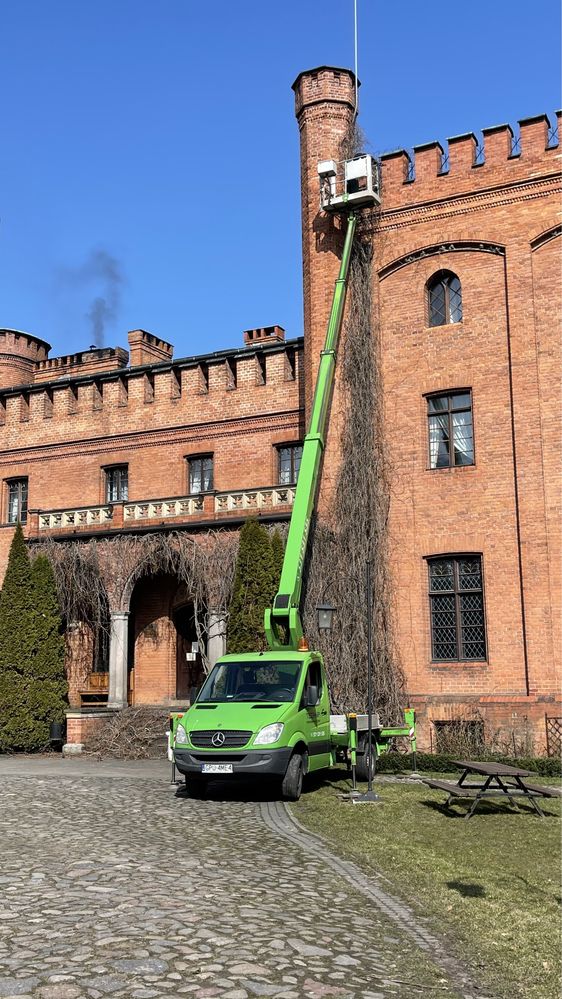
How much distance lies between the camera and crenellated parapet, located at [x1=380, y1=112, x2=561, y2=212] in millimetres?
19312

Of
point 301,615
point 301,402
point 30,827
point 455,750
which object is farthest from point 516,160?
point 30,827

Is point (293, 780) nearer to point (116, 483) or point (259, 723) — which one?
point (259, 723)

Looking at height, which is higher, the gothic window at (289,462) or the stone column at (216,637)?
the gothic window at (289,462)

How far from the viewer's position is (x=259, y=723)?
1184cm

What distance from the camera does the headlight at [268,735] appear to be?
11.7 m

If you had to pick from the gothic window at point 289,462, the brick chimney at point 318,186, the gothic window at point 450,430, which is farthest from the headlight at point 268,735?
the gothic window at point 289,462

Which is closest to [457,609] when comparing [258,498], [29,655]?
[258,498]

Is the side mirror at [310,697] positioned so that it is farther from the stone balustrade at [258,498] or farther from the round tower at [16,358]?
the round tower at [16,358]

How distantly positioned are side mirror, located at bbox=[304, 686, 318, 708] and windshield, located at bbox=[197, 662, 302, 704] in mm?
178

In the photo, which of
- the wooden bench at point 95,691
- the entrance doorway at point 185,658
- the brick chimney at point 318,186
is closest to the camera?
the brick chimney at point 318,186

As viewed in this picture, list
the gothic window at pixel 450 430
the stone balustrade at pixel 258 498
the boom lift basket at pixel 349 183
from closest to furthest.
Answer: the gothic window at pixel 450 430 < the boom lift basket at pixel 349 183 < the stone balustrade at pixel 258 498

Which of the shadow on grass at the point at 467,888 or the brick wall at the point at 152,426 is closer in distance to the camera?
the shadow on grass at the point at 467,888

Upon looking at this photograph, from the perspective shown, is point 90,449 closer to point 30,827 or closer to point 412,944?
point 30,827

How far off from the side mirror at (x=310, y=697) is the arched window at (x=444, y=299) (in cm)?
1007
